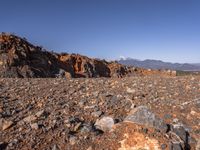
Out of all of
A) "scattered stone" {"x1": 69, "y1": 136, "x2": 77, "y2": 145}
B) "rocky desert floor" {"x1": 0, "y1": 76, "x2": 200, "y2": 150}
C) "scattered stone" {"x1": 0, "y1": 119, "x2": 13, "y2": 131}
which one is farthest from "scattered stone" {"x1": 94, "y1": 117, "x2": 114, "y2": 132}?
"scattered stone" {"x1": 0, "y1": 119, "x2": 13, "y2": 131}

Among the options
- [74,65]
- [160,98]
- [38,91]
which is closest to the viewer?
[160,98]

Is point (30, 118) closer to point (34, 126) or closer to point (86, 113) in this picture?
point (34, 126)

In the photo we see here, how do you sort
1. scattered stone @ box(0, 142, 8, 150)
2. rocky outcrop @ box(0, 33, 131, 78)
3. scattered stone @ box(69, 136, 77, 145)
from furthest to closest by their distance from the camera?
rocky outcrop @ box(0, 33, 131, 78)
scattered stone @ box(69, 136, 77, 145)
scattered stone @ box(0, 142, 8, 150)

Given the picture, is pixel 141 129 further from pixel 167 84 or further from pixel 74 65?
pixel 74 65

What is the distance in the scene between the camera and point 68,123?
265 inches

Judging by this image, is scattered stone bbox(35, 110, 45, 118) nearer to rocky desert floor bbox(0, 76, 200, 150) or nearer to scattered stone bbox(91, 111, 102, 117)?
rocky desert floor bbox(0, 76, 200, 150)

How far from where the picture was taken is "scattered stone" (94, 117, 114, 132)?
6.67 meters

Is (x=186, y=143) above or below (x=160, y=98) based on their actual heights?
below

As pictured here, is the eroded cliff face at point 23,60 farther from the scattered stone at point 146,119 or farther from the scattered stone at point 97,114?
the scattered stone at point 146,119

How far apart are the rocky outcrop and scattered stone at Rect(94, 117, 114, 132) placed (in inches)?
770

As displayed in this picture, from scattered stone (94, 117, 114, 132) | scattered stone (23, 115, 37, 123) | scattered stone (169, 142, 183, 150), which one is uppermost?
scattered stone (23, 115, 37, 123)

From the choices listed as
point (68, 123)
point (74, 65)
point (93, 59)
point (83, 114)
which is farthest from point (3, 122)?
point (93, 59)

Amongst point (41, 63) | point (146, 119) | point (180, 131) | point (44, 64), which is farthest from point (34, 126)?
point (44, 64)

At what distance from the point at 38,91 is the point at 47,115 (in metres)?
2.42
